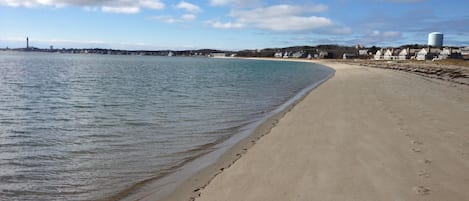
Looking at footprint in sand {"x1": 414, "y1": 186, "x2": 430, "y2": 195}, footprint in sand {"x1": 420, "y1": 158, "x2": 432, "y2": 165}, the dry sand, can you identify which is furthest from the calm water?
footprint in sand {"x1": 420, "y1": 158, "x2": 432, "y2": 165}

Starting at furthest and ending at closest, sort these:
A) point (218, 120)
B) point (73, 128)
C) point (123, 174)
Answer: point (218, 120) < point (73, 128) < point (123, 174)

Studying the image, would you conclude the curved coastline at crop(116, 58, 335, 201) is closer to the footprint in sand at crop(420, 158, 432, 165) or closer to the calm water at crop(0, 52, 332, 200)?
the calm water at crop(0, 52, 332, 200)

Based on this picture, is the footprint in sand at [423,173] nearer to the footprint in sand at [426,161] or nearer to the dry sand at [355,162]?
the dry sand at [355,162]

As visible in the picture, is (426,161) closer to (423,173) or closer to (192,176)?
(423,173)

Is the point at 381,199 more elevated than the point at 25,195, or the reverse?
the point at 381,199

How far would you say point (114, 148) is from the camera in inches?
396

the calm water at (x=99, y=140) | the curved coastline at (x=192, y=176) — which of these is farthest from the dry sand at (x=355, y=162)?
the calm water at (x=99, y=140)

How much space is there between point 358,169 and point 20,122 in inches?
479

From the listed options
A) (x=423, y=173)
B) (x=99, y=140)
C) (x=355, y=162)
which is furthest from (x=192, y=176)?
(x=99, y=140)

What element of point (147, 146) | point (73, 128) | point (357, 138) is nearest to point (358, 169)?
point (357, 138)

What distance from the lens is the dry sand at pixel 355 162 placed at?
5906 millimetres

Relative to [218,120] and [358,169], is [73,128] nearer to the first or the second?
[218,120]

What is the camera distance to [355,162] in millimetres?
7555

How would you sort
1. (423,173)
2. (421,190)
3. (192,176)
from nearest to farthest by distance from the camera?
(421,190)
(423,173)
(192,176)
